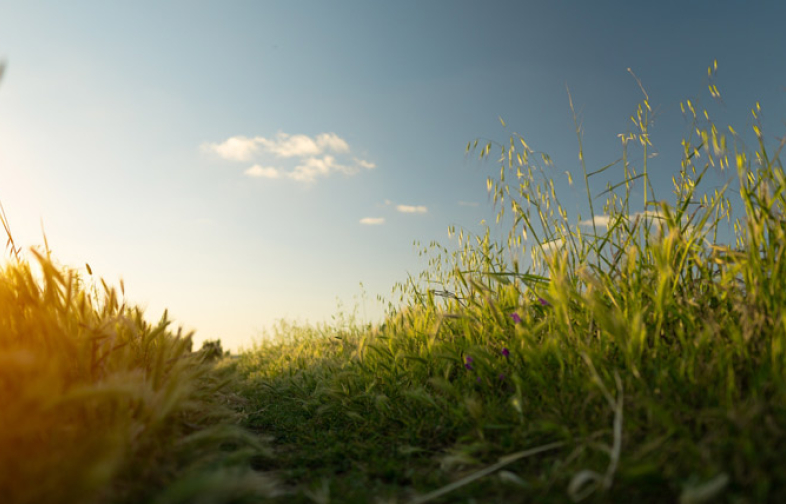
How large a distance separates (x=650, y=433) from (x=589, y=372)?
0.40 meters

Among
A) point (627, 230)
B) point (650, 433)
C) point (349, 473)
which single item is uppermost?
point (627, 230)

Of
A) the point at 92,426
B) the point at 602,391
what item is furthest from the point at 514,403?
the point at 92,426

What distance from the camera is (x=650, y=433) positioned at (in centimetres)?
156

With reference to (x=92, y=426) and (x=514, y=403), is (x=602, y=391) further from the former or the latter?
(x=92, y=426)

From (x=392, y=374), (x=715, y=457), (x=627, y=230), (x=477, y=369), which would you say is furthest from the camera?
(x=392, y=374)

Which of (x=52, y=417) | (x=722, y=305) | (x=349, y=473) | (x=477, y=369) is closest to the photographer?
(x=52, y=417)

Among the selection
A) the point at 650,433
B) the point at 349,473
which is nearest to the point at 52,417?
the point at 349,473

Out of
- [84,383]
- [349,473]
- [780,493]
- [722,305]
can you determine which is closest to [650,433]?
[780,493]

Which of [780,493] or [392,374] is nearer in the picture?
[780,493]

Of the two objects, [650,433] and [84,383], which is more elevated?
[84,383]

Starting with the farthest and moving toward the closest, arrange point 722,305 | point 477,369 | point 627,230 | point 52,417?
point 627,230, point 477,369, point 722,305, point 52,417

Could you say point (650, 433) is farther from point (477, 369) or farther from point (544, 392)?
point (477, 369)

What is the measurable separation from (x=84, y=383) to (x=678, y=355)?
2305 mm

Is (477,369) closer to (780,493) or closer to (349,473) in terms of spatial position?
(349,473)
